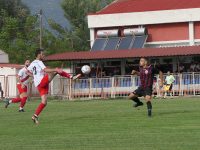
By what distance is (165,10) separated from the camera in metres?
52.9

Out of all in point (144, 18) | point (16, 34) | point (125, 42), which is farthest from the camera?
point (16, 34)

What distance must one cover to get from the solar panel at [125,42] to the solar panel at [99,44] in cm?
144

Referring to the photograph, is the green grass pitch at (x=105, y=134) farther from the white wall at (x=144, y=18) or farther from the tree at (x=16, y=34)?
the tree at (x=16, y=34)

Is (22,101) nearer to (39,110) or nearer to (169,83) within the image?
(39,110)

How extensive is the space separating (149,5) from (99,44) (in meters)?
6.74

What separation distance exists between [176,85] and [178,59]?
6.26m

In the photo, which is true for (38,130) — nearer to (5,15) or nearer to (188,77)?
(188,77)

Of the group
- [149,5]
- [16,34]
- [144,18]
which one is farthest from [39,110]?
[16,34]

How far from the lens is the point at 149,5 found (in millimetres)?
57906

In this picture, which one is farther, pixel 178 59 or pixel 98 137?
pixel 178 59

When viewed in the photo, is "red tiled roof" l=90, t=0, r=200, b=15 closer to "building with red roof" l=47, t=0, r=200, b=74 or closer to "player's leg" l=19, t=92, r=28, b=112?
"building with red roof" l=47, t=0, r=200, b=74

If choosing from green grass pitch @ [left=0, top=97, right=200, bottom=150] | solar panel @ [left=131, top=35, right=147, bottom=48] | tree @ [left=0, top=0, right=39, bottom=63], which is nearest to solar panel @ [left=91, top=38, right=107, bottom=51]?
solar panel @ [left=131, top=35, right=147, bottom=48]

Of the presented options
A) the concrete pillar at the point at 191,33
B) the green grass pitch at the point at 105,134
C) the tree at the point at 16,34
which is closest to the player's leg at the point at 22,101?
the green grass pitch at the point at 105,134

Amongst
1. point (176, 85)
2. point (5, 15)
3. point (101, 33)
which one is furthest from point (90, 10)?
point (176, 85)
